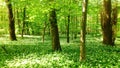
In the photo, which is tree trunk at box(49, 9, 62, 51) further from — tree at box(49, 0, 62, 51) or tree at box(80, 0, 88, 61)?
tree at box(80, 0, 88, 61)

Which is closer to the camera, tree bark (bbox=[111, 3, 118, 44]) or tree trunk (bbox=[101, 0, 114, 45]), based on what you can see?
tree trunk (bbox=[101, 0, 114, 45])

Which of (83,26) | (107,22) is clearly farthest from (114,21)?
(83,26)

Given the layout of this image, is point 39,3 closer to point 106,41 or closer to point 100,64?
point 100,64

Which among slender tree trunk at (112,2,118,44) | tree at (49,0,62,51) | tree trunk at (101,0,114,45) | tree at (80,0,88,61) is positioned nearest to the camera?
tree at (80,0,88,61)

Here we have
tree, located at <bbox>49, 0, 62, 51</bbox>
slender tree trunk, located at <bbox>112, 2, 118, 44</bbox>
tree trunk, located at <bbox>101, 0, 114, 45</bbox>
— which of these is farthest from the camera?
slender tree trunk, located at <bbox>112, 2, 118, 44</bbox>

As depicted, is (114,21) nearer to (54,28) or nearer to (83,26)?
(54,28)

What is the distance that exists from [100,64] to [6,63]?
18.2 ft

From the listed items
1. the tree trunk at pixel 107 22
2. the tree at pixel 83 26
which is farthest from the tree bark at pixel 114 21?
the tree at pixel 83 26

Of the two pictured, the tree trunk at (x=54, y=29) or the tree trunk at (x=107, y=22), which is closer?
the tree trunk at (x=54, y=29)

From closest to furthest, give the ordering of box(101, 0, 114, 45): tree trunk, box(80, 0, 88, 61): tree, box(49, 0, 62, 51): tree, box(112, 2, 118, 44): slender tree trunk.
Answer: box(80, 0, 88, 61): tree → box(49, 0, 62, 51): tree → box(101, 0, 114, 45): tree trunk → box(112, 2, 118, 44): slender tree trunk

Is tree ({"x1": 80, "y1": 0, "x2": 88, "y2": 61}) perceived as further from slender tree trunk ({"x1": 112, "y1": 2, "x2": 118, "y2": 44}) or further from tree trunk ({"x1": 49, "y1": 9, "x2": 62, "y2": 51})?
slender tree trunk ({"x1": 112, "y1": 2, "x2": 118, "y2": 44})

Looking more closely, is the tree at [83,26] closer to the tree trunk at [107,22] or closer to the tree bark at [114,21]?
the tree trunk at [107,22]

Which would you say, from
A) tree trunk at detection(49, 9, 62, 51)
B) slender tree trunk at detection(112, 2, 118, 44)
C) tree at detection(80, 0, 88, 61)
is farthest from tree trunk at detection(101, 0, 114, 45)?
tree at detection(80, 0, 88, 61)

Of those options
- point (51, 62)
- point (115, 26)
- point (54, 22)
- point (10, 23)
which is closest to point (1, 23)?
point (10, 23)
